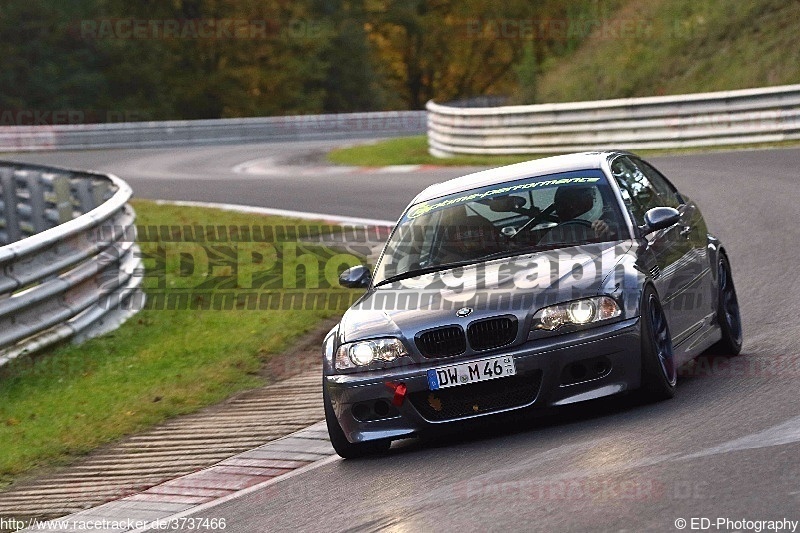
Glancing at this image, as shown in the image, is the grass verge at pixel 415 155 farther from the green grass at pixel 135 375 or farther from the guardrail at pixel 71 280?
the green grass at pixel 135 375

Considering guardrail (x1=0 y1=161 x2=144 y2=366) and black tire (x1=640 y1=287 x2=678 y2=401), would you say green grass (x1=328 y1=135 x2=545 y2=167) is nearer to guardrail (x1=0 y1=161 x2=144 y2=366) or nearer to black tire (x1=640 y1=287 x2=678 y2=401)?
guardrail (x1=0 y1=161 x2=144 y2=366)

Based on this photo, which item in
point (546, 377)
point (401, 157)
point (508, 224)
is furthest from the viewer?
point (401, 157)

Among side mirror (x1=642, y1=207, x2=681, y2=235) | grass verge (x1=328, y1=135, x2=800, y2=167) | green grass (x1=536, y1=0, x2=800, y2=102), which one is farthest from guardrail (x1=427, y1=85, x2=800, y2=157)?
side mirror (x1=642, y1=207, x2=681, y2=235)

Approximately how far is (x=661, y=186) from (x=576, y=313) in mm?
2535

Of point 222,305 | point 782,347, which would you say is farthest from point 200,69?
point 782,347

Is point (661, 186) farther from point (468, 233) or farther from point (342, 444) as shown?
point (342, 444)

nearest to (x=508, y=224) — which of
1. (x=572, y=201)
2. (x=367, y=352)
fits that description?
(x=572, y=201)

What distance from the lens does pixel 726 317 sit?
9062mm

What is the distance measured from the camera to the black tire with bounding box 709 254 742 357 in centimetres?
900

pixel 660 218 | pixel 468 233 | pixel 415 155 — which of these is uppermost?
pixel 660 218

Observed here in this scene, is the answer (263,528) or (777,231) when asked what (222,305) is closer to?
(777,231)

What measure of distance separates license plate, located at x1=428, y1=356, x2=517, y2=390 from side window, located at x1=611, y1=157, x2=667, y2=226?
1.66m

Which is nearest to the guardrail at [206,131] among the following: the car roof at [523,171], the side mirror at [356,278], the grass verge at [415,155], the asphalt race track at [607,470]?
the grass verge at [415,155]

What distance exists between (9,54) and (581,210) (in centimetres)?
5731
